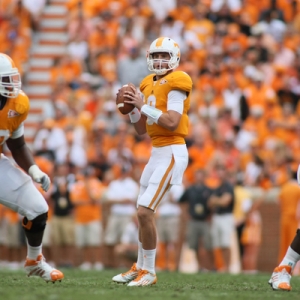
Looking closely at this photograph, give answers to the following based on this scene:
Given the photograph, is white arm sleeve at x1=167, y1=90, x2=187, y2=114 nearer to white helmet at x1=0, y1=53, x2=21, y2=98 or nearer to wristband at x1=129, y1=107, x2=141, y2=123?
wristband at x1=129, y1=107, x2=141, y2=123

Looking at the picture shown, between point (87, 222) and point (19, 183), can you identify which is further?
point (87, 222)

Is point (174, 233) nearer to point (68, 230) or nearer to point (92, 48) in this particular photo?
point (68, 230)

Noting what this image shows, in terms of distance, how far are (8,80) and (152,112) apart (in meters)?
1.18

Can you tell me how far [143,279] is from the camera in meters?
6.60

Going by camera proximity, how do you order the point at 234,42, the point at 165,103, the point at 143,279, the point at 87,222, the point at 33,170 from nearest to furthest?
the point at 33,170 < the point at 143,279 < the point at 165,103 < the point at 87,222 < the point at 234,42

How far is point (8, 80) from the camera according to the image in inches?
251

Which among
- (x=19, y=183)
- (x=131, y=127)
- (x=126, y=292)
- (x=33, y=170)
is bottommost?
(x=126, y=292)

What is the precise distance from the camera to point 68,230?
1320 centimetres

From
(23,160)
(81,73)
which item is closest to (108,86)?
(81,73)

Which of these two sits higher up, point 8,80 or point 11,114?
point 8,80

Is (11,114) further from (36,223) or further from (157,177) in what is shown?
(157,177)

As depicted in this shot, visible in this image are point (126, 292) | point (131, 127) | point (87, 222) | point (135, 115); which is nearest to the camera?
point (126, 292)

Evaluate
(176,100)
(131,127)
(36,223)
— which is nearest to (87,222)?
(131,127)

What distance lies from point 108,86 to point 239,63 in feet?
8.14
